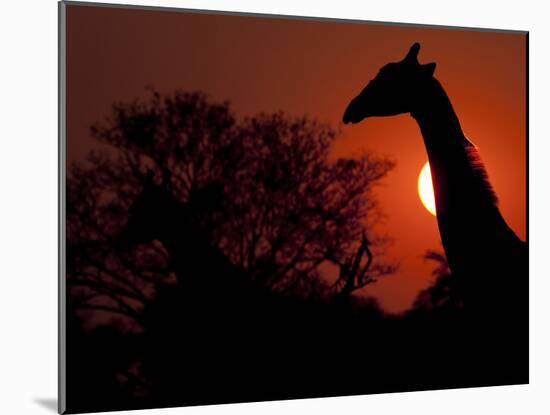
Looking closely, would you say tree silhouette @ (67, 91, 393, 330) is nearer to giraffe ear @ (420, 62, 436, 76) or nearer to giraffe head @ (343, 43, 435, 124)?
giraffe head @ (343, 43, 435, 124)

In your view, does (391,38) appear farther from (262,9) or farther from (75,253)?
(75,253)

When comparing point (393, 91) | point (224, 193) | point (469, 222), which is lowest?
point (469, 222)

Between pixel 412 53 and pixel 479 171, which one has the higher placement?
pixel 412 53

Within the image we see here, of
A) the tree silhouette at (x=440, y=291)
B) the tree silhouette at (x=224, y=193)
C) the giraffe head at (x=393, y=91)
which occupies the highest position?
the giraffe head at (x=393, y=91)

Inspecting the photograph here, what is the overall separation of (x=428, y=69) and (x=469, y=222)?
37.7 inches

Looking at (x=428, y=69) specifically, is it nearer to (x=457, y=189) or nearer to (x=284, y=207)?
(x=457, y=189)

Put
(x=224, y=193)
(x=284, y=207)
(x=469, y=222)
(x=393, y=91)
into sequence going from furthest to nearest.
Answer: (x=469, y=222), (x=393, y=91), (x=284, y=207), (x=224, y=193)

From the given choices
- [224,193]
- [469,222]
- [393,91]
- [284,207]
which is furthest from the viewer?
[469,222]

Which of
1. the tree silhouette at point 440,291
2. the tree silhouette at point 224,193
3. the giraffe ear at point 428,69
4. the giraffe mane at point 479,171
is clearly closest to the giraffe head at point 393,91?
the giraffe ear at point 428,69

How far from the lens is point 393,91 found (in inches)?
247

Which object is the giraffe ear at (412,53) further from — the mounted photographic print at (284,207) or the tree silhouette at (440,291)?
the tree silhouette at (440,291)

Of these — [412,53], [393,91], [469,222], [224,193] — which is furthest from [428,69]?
[224,193]

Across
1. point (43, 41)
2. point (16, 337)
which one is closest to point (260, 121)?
point (43, 41)

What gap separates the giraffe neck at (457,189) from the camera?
20.8 ft
